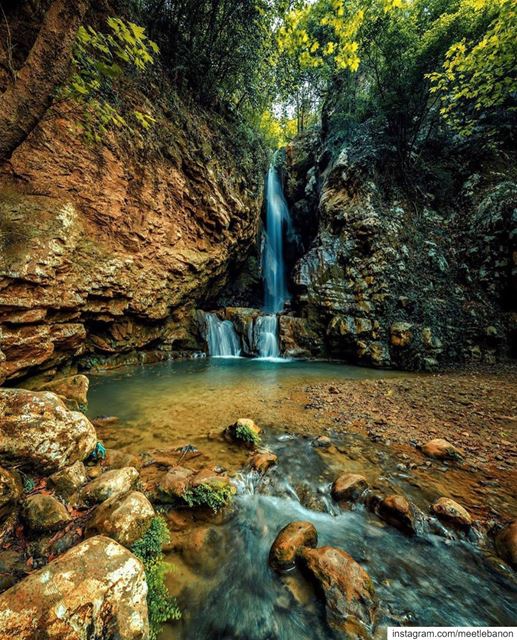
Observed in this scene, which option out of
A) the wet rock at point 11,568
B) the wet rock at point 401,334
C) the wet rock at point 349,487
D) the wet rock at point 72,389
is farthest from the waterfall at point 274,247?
the wet rock at point 11,568

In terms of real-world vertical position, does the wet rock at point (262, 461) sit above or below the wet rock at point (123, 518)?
below

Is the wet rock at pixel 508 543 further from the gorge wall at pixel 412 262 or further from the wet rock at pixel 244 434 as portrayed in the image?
the gorge wall at pixel 412 262

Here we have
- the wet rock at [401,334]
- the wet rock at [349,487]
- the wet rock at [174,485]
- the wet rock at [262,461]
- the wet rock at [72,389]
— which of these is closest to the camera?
the wet rock at [174,485]

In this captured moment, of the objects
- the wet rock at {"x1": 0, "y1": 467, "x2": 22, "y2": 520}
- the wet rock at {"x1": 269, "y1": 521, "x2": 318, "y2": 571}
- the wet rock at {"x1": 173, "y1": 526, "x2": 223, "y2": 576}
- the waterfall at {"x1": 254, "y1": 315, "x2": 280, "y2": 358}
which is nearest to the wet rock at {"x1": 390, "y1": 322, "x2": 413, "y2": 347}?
the waterfall at {"x1": 254, "y1": 315, "x2": 280, "y2": 358}

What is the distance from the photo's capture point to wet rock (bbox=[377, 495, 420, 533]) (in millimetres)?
2191

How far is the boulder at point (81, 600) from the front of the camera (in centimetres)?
114

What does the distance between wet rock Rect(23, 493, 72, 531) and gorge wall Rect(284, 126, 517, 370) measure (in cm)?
876

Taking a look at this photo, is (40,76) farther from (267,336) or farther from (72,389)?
(267,336)

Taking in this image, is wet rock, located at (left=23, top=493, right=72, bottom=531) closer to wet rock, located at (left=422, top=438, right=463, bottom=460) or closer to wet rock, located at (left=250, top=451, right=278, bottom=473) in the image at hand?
wet rock, located at (left=250, top=451, right=278, bottom=473)

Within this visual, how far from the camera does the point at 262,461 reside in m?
3.06

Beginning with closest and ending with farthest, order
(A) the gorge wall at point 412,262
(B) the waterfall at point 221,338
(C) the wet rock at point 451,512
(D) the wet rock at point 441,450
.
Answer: (C) the wet rock at point 451,512
(D) the wet rock at point 441,450
(A) the gorge wall at point 412,262
(B) the waterfall at point 221,338

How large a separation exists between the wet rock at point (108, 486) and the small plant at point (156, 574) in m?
0.52

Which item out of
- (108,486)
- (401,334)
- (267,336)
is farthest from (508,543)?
(267,336)

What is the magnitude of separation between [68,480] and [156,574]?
4.05ft
